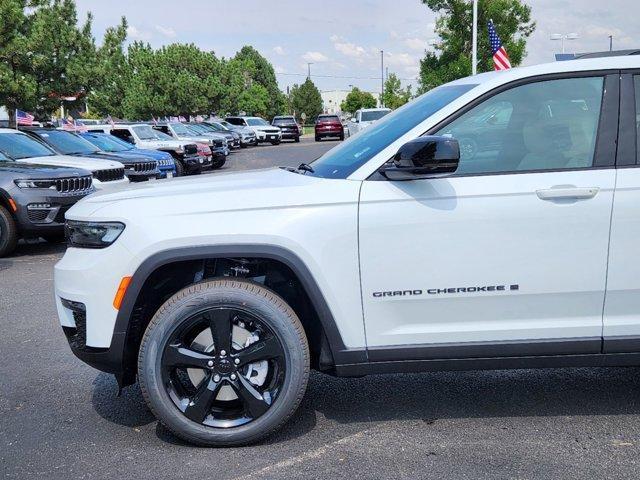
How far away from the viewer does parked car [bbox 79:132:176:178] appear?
14961 mm

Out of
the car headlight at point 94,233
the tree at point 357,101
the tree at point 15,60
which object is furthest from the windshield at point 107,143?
the tree at point 357,101

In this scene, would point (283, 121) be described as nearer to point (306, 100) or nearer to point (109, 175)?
point (109, 175)

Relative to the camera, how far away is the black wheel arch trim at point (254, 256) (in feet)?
11.1

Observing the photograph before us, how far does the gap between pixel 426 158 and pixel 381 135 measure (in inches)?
22.0

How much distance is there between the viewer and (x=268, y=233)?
11.1 feet

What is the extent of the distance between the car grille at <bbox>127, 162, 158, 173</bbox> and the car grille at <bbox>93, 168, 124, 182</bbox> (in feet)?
6.09

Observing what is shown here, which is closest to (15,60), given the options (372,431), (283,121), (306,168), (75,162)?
(75,162)

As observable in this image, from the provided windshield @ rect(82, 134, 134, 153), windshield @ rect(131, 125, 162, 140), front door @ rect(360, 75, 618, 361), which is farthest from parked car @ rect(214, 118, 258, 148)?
front door @ rect(360, 75, 618, 361)

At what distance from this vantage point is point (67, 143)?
1327 centimetres

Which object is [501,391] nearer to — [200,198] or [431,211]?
[431,211]

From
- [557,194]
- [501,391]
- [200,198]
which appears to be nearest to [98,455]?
[200,198]

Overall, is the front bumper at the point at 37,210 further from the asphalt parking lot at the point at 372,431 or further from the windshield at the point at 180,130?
the windshield at the point at 180,130

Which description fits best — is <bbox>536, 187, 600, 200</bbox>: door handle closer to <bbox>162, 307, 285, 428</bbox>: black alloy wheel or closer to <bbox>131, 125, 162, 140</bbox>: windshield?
<bbox>162, 307, 285, 428</bbox>: black alloy wheel

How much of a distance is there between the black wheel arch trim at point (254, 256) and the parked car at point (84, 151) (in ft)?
32.6
